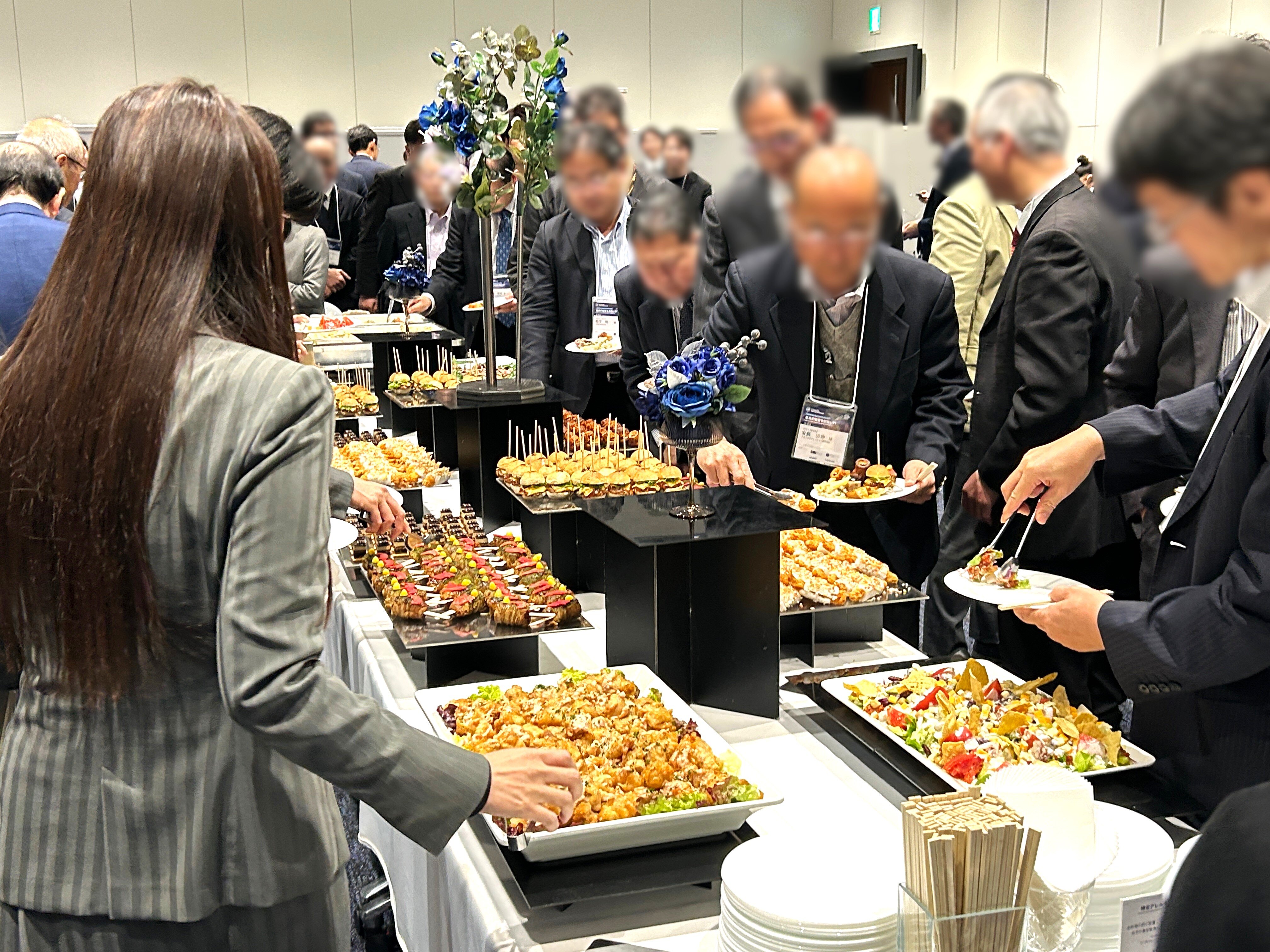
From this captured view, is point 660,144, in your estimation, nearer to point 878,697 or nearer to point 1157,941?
point 878,697

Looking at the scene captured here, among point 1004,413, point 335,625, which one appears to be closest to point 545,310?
point 1004,413

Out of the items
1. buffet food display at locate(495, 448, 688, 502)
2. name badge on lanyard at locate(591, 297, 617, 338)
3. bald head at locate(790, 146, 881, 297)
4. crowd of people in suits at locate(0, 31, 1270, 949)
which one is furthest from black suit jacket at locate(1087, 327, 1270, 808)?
name badge on lanyard at locate(591, 297, 617, 338)

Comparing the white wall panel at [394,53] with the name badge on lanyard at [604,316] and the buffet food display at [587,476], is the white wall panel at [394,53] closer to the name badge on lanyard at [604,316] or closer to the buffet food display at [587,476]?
the name badge on lanyard at [604,316]

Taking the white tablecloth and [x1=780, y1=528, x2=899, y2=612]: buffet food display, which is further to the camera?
[x1=780, y1=528, x2=899, y2=612]: buffet food display

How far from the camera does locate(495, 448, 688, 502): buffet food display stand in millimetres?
2459

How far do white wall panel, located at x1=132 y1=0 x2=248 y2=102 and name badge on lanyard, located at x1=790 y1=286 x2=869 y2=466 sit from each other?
26.1 ft

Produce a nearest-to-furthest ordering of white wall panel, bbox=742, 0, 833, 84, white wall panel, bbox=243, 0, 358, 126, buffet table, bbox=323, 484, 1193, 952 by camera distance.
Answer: white wall panel, bbox=742, 0, 833, 84, buffet table, bbox=323, 484, 1193, 952, white wall panel, bbox=243, 0, 358, 126

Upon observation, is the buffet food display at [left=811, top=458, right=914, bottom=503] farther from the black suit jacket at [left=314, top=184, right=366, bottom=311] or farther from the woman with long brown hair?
the black suit jacket at [left=314, top=184, right=366, bottom=311]

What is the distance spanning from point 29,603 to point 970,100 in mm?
856

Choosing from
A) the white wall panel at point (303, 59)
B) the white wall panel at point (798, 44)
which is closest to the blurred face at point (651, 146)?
the white wall panel at point (798, 44)

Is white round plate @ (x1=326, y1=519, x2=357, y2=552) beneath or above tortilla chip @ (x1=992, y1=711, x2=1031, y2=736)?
above

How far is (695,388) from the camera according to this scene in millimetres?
1767

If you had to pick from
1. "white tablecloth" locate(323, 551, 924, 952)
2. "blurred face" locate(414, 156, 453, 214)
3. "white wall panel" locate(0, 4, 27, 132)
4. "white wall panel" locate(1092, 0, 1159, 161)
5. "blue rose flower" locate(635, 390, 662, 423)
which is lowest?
"white tablecloth" locate(323, 551, 924, 952)

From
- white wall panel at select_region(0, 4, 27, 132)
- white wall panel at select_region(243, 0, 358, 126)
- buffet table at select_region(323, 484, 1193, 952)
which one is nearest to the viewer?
buffet table at select_region(323, 484, 1193, 952)
